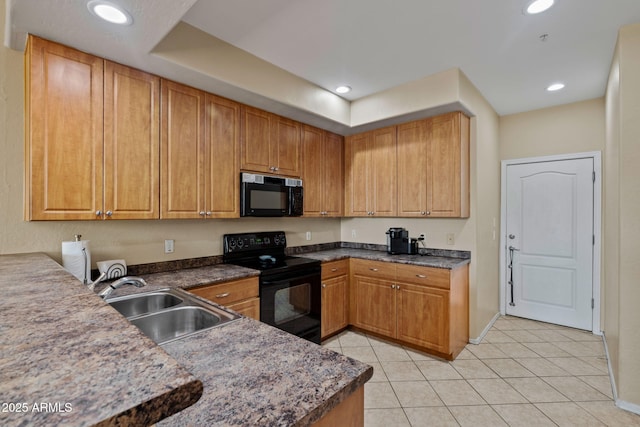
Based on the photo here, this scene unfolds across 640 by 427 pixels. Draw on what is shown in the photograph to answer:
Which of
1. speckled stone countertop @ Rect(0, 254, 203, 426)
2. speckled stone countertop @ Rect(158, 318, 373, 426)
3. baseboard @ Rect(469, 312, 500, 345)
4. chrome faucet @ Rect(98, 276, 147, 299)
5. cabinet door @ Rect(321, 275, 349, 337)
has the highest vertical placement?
speckled stone countertop @ Rect(0, 254, 203, 426)

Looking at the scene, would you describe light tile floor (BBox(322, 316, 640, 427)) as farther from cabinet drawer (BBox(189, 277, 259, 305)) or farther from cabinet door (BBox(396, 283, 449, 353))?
cabinet drawer (BBox(189, 277, 259, 305))

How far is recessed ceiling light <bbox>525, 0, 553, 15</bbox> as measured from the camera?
185 cm

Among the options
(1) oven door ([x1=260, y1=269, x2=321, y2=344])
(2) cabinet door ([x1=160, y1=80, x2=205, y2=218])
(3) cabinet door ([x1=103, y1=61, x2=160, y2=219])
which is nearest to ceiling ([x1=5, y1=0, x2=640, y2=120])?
(3) cabinet door ([x1=103, y1=61, x2=160, y2=219])

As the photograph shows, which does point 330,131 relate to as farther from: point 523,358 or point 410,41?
point 523,358

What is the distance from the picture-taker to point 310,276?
294 cm

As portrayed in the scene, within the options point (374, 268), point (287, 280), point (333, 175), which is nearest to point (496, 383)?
point (374, 268)

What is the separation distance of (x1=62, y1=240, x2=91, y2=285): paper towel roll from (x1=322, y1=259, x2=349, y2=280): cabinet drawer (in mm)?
1987

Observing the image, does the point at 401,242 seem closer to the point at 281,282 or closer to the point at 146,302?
the point at 281,282

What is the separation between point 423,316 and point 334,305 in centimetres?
93

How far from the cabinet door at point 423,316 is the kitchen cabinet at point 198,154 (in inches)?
73.2

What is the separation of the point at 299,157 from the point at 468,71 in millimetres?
1827

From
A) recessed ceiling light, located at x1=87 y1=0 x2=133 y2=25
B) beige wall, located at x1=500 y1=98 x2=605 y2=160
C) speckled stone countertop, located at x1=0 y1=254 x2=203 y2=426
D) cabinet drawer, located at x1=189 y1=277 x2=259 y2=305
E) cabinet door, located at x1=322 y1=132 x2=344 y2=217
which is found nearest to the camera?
speckled stone countertop, located at x1=0 y1=254 x2=203 y2=426

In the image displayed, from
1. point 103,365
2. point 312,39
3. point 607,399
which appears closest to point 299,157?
point 312,39

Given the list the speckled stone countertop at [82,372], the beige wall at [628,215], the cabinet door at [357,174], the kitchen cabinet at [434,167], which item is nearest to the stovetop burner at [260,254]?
the cabinet door at [357,174]
